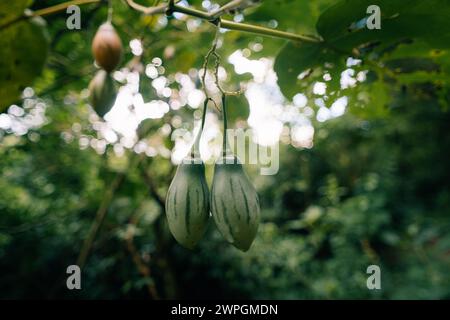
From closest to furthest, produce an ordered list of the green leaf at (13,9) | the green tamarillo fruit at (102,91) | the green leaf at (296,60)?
1. the green leaf at (13,9)
2. the green tamarillo fruit at (102,91)
3. the green leaf at (296,60)

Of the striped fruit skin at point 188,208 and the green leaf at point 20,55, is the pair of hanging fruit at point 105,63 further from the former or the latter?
the striped fruit skin at point 188,208

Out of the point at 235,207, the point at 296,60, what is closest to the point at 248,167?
the point at 296,60

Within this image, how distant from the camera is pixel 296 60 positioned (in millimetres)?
889

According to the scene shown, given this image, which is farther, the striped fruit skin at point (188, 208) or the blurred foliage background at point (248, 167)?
the blurred foliage background at point (248, 167)

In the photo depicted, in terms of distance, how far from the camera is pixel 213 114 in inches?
66.9

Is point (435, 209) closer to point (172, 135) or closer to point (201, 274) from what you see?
point (201, 274)

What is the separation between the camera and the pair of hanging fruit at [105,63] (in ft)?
2.23

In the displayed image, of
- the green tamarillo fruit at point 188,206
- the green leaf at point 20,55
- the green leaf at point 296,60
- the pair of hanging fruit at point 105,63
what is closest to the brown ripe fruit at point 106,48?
the pair of hanging fruit at point 105,63

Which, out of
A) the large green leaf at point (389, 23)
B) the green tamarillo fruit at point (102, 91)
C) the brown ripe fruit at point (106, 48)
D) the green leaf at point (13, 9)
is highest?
the large green leaf at point (389, 23)

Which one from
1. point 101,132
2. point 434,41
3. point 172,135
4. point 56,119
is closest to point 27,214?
point 56,119

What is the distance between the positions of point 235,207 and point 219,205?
0.03 m

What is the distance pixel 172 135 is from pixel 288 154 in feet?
8.33

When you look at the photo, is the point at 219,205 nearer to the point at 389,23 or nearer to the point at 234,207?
the point at 234,207

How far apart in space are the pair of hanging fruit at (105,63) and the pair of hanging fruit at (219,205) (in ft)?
0.67
